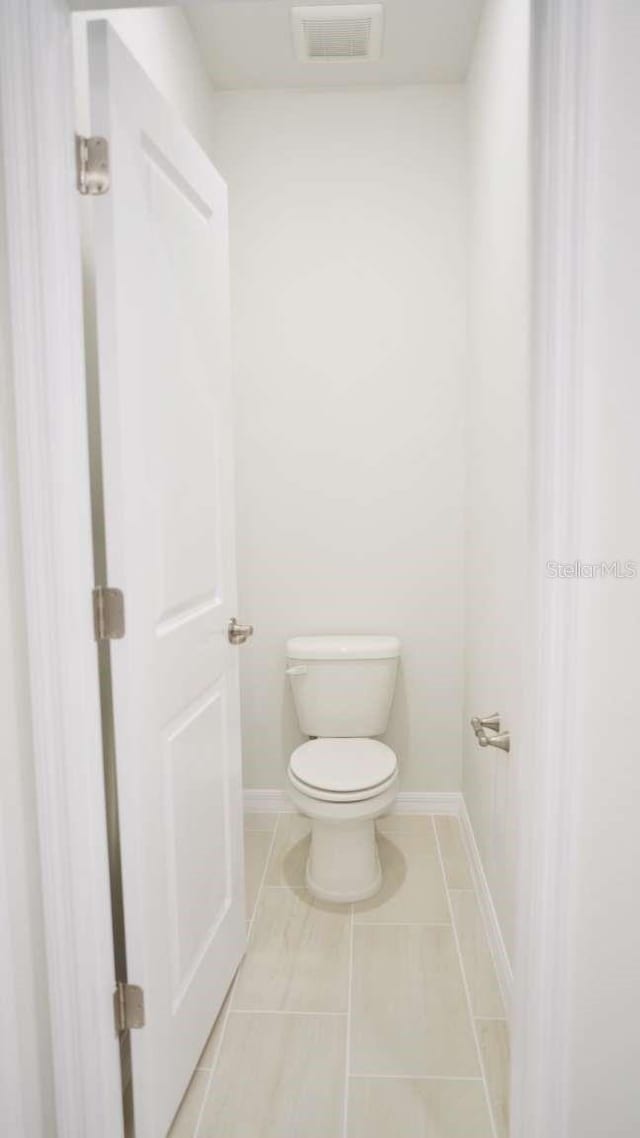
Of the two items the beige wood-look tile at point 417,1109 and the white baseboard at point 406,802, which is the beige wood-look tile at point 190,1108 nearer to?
the beige wood-look tile at point 417,1109

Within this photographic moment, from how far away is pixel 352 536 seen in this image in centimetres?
278

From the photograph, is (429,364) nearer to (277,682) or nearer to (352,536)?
(352,536)

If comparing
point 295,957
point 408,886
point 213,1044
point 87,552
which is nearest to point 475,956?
point 408,886

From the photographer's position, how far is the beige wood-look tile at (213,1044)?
1648mm

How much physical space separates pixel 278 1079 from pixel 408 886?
0.88 m

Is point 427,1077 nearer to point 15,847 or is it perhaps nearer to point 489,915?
point 489,915

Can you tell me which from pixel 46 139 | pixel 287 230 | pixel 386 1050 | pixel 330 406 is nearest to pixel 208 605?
pixel 46 139

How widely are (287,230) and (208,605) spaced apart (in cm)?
164

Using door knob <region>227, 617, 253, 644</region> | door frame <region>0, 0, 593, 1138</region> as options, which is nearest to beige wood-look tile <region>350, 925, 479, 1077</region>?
door frame <region>0, 0, 593, 1138</region>

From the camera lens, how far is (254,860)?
2578 mm

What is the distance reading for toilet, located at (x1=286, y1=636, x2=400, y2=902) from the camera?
2.17 meters

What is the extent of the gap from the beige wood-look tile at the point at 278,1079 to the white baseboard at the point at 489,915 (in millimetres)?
416

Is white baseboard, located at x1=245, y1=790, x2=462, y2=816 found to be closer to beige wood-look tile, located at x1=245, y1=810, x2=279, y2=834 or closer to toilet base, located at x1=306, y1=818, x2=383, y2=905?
beige wood-look tile, located at x1=245, y1=810, x2=279, y2=834

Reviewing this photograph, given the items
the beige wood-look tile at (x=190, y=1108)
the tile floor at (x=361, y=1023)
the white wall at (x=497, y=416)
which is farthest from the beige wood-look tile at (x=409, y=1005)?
the beige wood-look tile at (x=190, y=1108)
